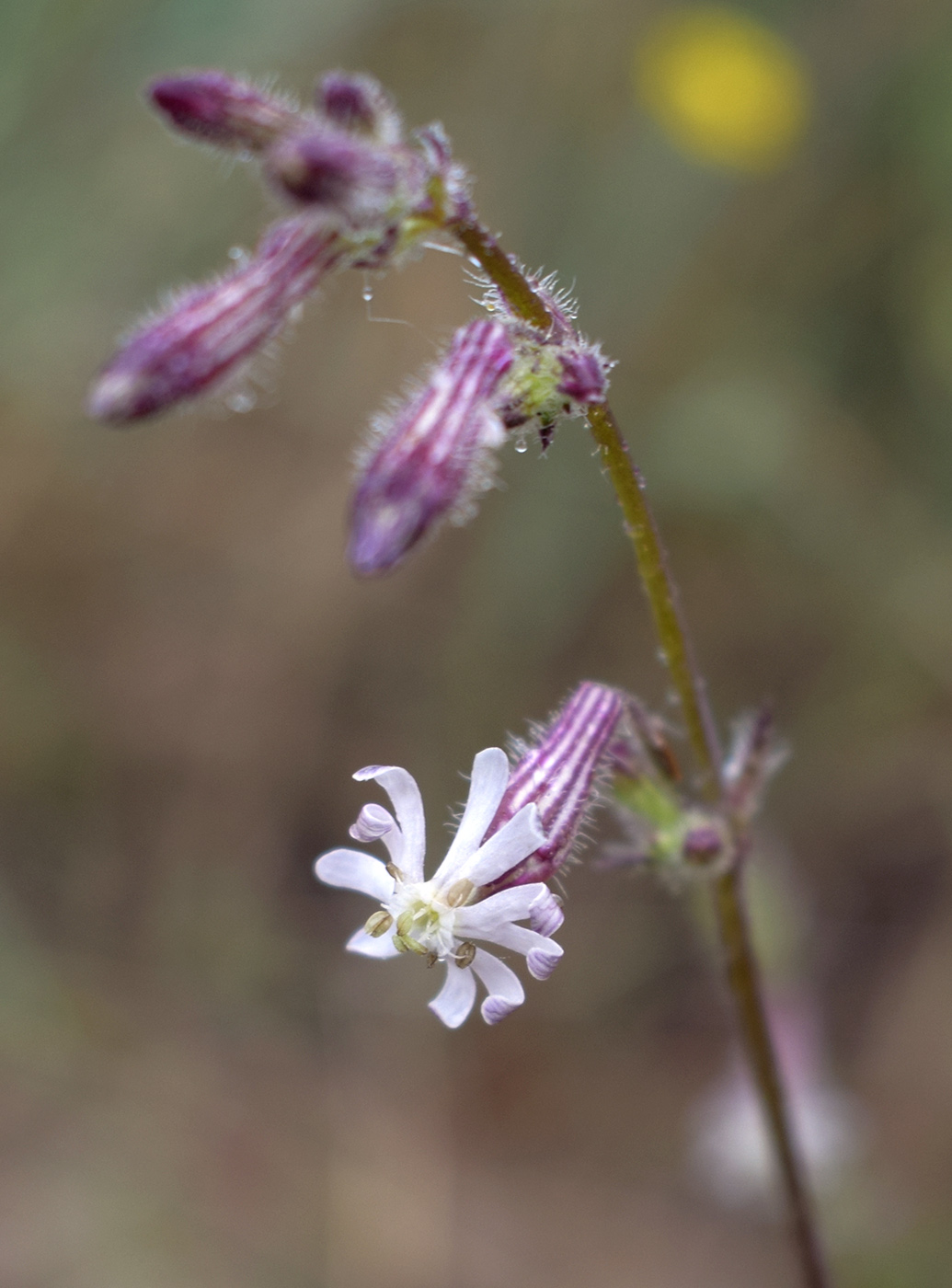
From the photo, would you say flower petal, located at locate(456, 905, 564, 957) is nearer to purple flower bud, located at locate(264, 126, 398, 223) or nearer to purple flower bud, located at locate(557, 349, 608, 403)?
purple flower bud, located at locate(557, 349, 608, 403)

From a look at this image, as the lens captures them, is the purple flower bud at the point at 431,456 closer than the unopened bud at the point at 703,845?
Yes

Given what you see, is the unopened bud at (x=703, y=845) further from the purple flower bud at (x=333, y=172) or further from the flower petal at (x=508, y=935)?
the purple flower bud at (x=333, y=172)

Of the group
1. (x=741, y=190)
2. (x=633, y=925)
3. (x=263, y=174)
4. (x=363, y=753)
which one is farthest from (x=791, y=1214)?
(x=741, y=190)

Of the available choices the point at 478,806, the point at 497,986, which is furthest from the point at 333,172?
the point at 497,986

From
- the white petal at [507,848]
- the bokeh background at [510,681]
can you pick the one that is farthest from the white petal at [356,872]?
the bokeh background at [510,681]

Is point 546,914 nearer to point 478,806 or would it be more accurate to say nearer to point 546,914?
point 546,914

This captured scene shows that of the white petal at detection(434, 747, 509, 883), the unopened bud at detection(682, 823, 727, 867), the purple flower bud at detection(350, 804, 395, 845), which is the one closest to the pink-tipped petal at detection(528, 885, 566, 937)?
the white petal at detection(434, 747, 509, 883)

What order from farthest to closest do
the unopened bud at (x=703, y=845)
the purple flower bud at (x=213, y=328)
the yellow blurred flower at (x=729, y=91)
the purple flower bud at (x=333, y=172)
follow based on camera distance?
1. the yellow blurred flower at (x=729, y=91)
2. the unopened bud at (x=703, y=845)
3. the purple flower bud at (x=213, y=328)
4. the purple flower bud at (x=333, y=172)
